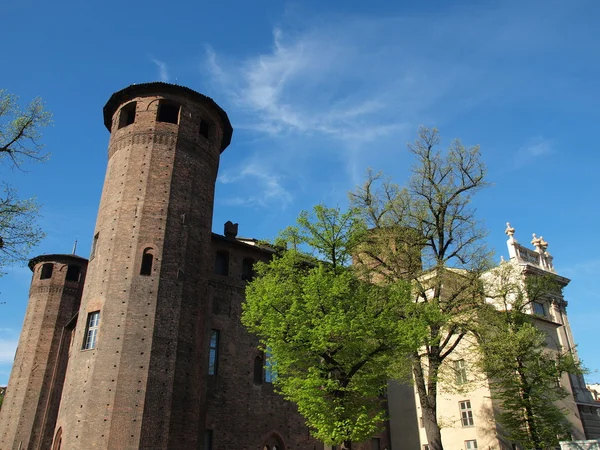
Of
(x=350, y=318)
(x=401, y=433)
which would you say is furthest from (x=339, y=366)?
(x=401, y=433)

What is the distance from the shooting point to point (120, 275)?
19234 millimetres

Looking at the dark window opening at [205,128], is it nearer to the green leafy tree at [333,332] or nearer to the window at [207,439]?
the green leafy tree at [333,332]

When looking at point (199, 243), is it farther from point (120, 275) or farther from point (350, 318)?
point (350, 318)

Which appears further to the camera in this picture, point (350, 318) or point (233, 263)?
point (233, 263)

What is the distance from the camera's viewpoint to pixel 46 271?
30344mm

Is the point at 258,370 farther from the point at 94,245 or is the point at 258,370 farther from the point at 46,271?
the point at 46,271

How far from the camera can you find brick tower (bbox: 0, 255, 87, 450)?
2588cm

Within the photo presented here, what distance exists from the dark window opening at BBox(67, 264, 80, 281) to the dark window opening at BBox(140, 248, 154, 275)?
13185 mm

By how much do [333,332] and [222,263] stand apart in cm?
1044

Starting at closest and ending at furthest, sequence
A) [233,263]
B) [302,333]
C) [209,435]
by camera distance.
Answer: [302,333]
[209,435]
[233,263]

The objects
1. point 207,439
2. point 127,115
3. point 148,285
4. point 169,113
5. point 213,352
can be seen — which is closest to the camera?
point 148,285

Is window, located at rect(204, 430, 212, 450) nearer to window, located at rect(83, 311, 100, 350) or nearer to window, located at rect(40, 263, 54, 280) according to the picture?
window, located at rect(83, 311, 100, 350)

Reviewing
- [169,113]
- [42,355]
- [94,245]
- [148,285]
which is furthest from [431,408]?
[42,355]

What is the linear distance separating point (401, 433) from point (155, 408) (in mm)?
16842
